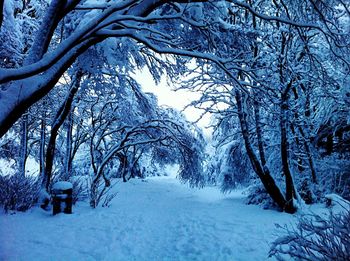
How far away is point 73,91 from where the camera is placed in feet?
26.2

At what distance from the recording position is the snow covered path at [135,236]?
172 inches

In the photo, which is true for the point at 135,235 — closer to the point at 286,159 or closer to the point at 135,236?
the point at 135,236

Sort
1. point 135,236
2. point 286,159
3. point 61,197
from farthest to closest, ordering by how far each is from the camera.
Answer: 1. point 286,159
2. point 61,197
3. point 135,236

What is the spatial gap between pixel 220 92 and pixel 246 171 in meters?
5.25

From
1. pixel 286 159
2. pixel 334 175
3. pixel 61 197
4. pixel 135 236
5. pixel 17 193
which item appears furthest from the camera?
pixel 334 175

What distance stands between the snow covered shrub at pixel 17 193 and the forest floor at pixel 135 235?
0.26 meters

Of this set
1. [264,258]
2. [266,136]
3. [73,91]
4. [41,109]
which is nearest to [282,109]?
[266,136]

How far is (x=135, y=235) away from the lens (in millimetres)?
5723

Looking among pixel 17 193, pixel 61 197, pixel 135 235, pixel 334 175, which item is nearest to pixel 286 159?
pixel 334 175

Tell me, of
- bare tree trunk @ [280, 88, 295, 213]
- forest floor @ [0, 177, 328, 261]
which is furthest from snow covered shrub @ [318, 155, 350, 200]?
forest floor @ [0, 177, 328, 261]

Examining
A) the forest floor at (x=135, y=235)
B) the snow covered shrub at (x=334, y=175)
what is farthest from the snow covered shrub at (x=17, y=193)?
the snow covered shrub at (x=334, y=175)

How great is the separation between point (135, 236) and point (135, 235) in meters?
0.08

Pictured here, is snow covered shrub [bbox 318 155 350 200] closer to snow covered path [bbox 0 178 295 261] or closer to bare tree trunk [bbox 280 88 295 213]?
bare tree trunk [bbox 280 88 295 213]

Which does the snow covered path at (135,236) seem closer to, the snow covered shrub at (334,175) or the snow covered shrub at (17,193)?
the snow covered shrub at (17,193)
